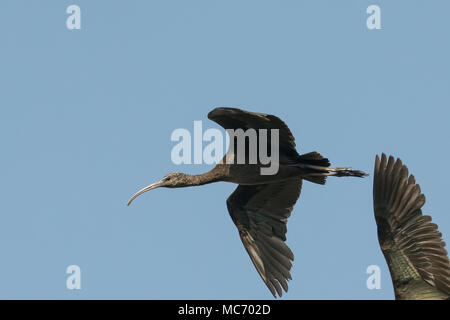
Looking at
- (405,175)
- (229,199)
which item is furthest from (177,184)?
(405,175)

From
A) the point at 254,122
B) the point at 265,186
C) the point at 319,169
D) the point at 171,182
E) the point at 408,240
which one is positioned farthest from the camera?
the point at 265,186

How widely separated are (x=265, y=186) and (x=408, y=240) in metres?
4.51

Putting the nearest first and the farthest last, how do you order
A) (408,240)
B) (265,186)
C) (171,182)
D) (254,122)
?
1. (408,240)
2. (254,122)
3. (171,182)
4. (265,186)

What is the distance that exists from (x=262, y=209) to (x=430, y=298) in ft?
15.8

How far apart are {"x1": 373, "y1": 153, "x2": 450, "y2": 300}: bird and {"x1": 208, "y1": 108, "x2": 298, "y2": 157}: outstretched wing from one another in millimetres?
2378

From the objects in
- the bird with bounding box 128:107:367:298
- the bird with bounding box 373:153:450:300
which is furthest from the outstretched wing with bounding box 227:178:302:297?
the bird with bounding box 373:153:450:300

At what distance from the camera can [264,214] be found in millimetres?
20125

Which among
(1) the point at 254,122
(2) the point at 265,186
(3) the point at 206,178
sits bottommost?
(2) the point at 265,186

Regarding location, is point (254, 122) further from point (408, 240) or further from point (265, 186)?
point (408, 240)

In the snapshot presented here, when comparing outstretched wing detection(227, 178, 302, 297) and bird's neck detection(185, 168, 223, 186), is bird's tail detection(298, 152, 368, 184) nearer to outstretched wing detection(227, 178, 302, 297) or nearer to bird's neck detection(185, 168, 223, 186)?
outstretched wing detection(227, 178, 302, 297)

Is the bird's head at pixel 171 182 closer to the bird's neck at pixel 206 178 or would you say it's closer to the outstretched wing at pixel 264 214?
the bird's neck at pixel 206 178

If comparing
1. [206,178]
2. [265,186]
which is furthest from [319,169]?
[206,178]

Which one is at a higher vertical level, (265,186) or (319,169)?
(319,169)
